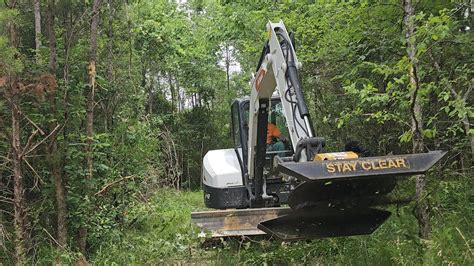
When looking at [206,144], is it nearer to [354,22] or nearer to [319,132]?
[319,132]

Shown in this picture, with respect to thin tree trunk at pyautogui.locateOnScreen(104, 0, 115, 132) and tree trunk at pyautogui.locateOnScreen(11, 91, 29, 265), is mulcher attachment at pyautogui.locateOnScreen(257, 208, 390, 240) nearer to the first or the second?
tree trunk at pyautogui.locateOnScreen(11, 91, 29, 265)

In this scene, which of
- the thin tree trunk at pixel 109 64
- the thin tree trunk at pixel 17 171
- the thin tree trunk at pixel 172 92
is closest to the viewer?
the thin tree trunk at pixel 17 171

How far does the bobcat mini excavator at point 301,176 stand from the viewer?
362 cm

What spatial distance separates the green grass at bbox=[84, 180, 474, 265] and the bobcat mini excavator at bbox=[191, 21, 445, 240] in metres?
0.34

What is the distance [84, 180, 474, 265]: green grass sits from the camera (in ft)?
13.3

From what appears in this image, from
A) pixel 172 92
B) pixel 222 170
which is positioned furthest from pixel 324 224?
pixel 172 92

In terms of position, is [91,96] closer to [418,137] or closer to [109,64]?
[109,64]

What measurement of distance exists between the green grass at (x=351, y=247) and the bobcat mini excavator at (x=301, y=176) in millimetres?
342

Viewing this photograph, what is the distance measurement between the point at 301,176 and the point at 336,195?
0.79 metres

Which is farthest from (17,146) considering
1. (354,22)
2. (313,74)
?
(313,74)

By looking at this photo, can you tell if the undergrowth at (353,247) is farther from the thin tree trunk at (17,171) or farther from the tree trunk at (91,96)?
the tree trunk at (91,96)

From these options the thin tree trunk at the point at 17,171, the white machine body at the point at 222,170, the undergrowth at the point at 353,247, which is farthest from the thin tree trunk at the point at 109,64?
the thin tree trunk at the point at 17,171

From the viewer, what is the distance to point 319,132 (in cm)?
1209

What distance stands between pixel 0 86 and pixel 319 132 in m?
7.89
